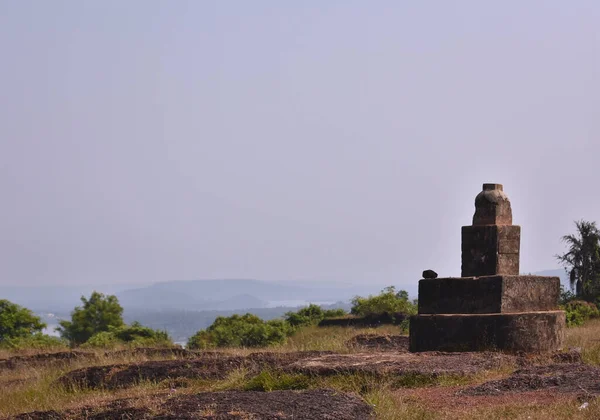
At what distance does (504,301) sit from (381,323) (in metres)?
17.7

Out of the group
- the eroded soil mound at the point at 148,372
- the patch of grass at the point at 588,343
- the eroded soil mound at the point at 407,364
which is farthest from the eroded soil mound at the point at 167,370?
the patch of grass at the point at 588,343

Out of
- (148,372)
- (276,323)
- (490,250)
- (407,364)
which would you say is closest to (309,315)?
(276,323)

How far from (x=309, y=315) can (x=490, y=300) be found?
22.8 metres

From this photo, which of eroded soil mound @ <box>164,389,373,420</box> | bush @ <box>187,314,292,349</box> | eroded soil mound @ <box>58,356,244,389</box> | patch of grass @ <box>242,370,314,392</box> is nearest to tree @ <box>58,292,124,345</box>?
bush @ <box>187,314,292,349</box>

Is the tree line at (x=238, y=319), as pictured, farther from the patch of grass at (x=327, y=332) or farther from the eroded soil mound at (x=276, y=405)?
the eroded soil mound at (x=276, y=405)

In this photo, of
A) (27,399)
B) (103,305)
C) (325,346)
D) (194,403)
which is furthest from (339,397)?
(103,305)

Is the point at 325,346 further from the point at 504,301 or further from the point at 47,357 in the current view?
the point at 47,357

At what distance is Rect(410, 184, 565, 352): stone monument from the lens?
14000 mm

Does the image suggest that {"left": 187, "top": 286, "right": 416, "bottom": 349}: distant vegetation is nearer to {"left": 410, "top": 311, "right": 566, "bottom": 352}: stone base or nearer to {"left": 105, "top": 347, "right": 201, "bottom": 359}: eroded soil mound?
{"left": 105, "top": 347, "right": 201, "bottom": 359}: eroded soil mound

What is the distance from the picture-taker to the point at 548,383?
1009cm

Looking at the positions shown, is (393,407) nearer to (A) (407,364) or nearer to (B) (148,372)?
(A) (407,364)

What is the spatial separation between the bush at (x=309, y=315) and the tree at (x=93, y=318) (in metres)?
11.0

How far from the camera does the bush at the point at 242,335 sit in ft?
90.9

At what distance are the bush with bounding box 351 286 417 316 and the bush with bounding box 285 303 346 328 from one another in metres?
1.34
